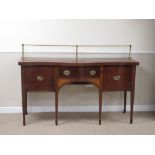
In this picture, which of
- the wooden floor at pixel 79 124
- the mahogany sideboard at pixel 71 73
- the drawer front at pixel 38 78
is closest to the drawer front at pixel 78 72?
the mahogany sideboard at pixel 71 73

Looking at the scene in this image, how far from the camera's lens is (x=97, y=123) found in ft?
9.10

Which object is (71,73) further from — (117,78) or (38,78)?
(117,78)

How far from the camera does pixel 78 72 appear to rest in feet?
8.25

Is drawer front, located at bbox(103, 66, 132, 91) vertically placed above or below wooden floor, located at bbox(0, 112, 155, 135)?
above

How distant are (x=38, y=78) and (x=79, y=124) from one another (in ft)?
2.40

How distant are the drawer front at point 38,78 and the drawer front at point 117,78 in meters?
0.59

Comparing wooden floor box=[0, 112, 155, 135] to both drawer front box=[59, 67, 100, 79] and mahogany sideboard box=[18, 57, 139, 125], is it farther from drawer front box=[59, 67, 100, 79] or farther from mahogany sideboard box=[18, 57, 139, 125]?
drawer front box=[59, 67, 100, 79]

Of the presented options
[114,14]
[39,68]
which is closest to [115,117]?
[39,68]

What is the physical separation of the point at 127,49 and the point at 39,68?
1163mm

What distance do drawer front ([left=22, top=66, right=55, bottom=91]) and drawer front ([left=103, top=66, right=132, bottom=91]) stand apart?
0.59m

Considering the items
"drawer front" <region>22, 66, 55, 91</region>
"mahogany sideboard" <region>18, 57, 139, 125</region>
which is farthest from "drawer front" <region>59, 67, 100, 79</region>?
"drawer front" <region>22, 66, 55, 91</region>

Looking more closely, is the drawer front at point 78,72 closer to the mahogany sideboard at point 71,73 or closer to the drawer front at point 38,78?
the mahogany sideboard at point 71,73

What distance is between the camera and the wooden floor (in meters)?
2.51

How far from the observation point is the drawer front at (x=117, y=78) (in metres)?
2.56
